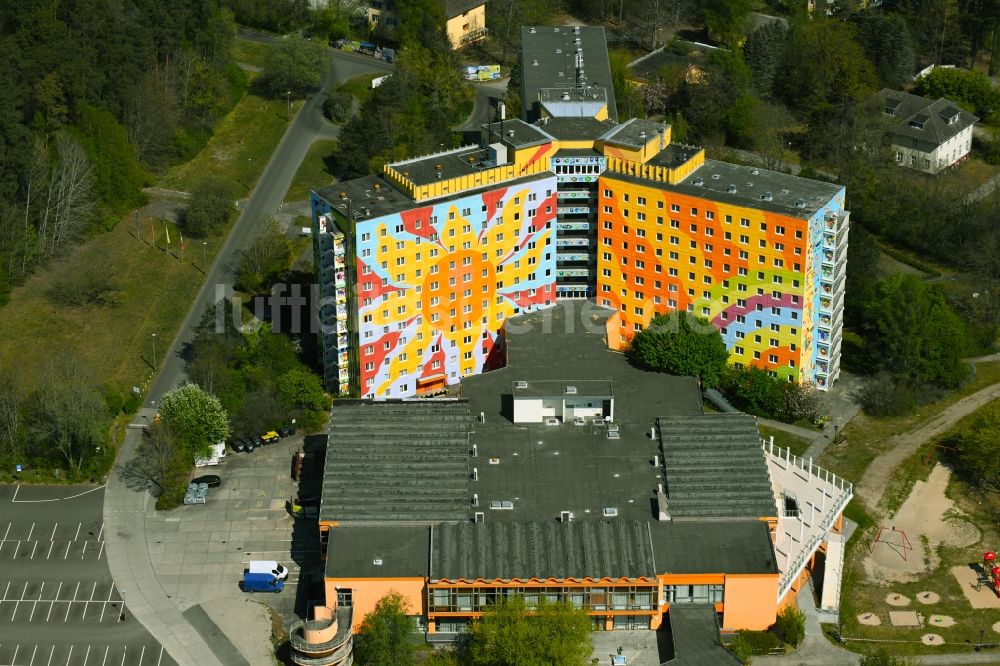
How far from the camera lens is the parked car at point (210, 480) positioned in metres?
167

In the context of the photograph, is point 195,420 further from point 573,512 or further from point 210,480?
point 573,512

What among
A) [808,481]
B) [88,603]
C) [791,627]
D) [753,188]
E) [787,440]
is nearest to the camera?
[791,627]

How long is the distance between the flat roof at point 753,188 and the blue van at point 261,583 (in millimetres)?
58055

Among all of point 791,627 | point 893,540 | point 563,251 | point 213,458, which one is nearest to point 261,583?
point 213,458

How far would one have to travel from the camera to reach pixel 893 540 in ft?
533

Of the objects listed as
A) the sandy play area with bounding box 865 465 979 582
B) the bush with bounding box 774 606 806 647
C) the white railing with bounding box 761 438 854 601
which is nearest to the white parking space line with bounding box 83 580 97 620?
the bush with bounding box 774 606 806 647

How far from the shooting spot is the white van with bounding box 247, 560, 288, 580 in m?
153

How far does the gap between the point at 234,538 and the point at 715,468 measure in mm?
45194

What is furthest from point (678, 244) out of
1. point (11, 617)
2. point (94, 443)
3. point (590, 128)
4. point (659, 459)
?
point (11, 617)

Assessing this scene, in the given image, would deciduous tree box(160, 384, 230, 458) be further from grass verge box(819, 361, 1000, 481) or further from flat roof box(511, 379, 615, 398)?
grass verge box(819, 361, 1000, 481)

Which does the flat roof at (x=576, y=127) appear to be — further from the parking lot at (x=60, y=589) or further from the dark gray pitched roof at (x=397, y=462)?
the parking lot at (x=60, y=589)

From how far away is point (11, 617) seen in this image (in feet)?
491

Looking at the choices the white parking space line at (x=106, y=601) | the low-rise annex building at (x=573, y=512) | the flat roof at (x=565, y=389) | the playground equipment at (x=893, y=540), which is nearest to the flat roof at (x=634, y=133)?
the low-rise annex building at (x=573, y=512)

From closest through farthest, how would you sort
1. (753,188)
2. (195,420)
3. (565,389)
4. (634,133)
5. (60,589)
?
1. (60,589)
2. (565,389)
3. (195,420)
4. (753,188)
5. (634,133)
